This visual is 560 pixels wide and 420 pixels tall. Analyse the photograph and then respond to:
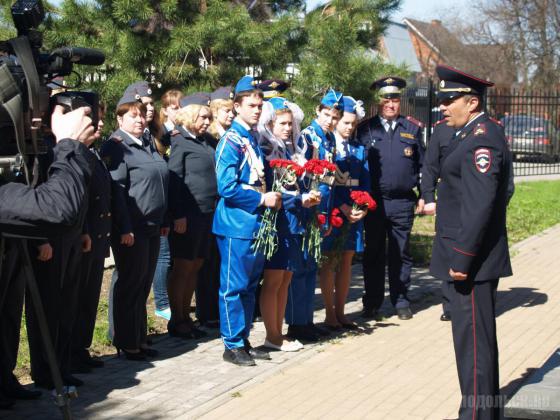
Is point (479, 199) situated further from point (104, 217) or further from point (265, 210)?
point (104, 217)

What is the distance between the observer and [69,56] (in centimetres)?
463

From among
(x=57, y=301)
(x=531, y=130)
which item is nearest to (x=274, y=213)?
(x=57, y=301)

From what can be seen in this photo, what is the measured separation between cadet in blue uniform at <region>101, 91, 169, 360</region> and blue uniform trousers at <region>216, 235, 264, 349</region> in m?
0.57

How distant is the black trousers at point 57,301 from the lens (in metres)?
5.64

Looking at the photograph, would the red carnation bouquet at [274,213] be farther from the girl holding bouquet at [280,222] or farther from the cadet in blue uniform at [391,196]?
the cadet in blue uniform at [391,196]

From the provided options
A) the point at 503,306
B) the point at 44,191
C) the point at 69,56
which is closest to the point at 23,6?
the point at 69,56

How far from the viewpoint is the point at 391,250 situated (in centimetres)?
859

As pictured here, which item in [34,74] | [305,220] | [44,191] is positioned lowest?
[305,220]

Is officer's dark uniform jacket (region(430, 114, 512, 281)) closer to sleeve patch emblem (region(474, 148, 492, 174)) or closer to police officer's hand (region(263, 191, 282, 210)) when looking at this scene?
sleeve patch emblem (region(474, 148, 492, 174))

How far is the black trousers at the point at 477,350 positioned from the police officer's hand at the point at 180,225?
2.86 m

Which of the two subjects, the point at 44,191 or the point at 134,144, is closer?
the point at 44,191

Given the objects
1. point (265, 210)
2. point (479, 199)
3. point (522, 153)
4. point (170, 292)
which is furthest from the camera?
point (522, 153)

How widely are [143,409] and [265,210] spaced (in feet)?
5.79

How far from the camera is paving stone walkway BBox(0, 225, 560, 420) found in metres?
5.75
